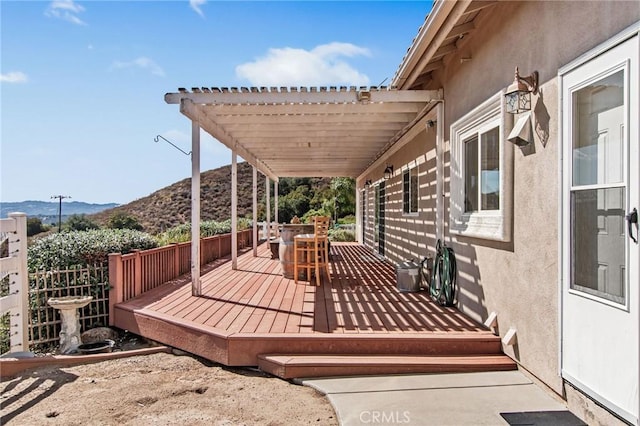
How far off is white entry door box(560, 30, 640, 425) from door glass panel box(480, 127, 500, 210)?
3.76ft

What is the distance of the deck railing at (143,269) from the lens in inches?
197

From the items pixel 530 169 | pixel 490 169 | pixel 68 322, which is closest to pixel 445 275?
pixel 490 169

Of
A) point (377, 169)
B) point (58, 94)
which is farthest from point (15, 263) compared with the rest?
point (58, 94)

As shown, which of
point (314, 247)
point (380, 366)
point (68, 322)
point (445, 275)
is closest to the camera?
point (380, 366)

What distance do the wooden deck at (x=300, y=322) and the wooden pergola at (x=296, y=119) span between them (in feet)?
2.83

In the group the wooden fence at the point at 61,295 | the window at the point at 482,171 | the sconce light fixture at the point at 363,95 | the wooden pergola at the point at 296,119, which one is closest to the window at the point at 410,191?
the wooden pergola at the point at 296,119

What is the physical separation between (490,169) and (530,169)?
839mm

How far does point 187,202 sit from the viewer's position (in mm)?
35031

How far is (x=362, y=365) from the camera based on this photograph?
3309 millimetres

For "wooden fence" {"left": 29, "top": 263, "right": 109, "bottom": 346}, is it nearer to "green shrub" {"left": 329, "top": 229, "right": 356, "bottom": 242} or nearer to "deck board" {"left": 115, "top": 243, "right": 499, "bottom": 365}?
"deck board" {"left": 115, "top": 243, "right": 499, "bottom": 365}

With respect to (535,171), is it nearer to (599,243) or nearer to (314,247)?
(599,243)

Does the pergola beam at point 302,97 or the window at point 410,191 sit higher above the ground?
the pergola beam at point 302,97

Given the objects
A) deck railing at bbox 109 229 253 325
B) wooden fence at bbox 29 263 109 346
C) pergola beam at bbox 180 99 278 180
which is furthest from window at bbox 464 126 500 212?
wooden fence at bbox 29 263 109 346

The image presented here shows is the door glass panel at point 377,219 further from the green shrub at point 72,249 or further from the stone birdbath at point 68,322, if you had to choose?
the stone birdbath at point 68,322
